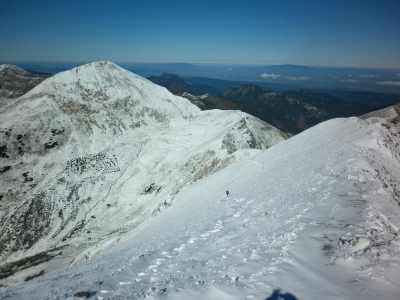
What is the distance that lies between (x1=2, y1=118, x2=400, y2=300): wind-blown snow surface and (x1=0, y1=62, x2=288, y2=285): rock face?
27.1 metres

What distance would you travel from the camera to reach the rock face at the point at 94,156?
196 ft

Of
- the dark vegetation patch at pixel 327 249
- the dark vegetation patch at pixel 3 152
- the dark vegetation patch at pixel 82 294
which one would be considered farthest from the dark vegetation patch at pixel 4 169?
the dark vegetation patch at pixel 327 249

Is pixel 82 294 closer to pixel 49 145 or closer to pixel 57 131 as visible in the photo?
pixel 49 145

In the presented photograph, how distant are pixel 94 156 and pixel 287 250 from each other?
91.8 meters

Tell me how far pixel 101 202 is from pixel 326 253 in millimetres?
73810

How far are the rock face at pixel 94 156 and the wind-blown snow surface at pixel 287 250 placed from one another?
2706 cm

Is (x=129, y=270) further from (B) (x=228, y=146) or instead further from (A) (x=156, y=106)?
(A) (x=156, y=106)

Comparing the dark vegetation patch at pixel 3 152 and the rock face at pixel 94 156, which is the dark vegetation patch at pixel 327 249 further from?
the dark vegetation patch at pixel 3 152

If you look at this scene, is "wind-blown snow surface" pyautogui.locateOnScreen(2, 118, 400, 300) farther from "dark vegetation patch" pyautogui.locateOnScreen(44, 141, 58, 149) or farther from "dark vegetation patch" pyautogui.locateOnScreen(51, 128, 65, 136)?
"dark vegetation patch" pyautogui.locateOnScreen(51, 128, 65, 136)

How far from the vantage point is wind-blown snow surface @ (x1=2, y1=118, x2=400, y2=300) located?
8273mm

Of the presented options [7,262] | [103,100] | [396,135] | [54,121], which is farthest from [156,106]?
[396,135]

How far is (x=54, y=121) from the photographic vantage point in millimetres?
92938

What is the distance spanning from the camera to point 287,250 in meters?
10.3

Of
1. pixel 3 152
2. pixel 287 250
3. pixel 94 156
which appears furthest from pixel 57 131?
pixel 287 250
